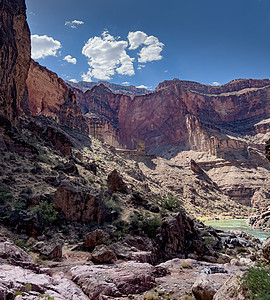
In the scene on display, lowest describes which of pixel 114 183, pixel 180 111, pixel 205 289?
pixel 205 289

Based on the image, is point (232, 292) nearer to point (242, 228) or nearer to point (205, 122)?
point (242, 228)

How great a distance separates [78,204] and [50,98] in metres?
60.5

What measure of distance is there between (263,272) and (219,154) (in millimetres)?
98220

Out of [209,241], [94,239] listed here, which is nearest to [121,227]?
[94,239]

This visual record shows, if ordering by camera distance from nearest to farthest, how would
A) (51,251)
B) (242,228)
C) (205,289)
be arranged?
(205,289) → (51,251) → (242,228)

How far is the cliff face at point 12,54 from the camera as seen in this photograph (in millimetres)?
28547

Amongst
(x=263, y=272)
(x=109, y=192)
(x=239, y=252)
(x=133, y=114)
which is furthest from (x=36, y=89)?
(x=133, y=114)

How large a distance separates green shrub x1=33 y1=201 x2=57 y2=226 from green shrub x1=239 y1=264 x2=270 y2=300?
14.2m

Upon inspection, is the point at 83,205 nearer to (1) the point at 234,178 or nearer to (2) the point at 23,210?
(2) the point at 23,210

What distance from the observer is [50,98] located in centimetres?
7294

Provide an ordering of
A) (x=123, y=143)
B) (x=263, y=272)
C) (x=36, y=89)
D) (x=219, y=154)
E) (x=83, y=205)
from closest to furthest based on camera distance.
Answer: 1. (x=263, y=272)
2. (x=83, y=205)
3. (x=36, y=89)
4. (x=219, y=154)
5. (x=123, y=143)

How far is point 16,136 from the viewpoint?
27.3 metres

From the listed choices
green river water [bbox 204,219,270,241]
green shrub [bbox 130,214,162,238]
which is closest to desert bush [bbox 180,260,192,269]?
green shrub [bbox 130,214,162,238]

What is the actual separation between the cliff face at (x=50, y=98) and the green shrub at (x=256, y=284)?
67738 mm
